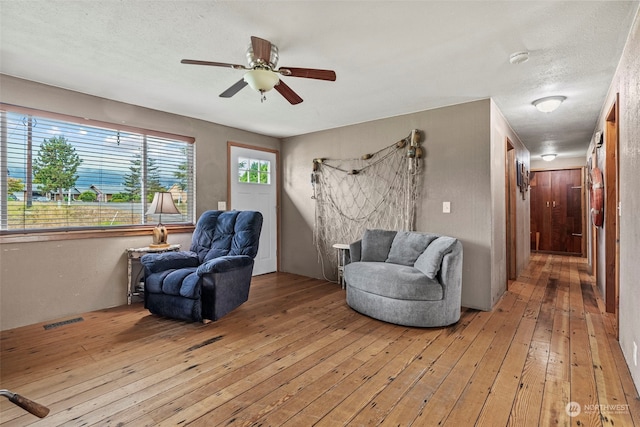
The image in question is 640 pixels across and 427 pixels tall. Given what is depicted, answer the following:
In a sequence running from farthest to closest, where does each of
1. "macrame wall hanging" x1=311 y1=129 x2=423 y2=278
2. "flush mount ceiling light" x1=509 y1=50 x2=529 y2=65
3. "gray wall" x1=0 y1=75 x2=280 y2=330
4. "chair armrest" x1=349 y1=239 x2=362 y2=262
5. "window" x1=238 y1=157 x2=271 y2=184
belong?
"window" x1=238 y1=157 x2=271 y2=184 < "macrame wall hanging" x1=311 y1=129 x2=423 y2=278 < "chair armrest" x1=349 y1=239 x2=362 y2=262 < "gray wall" x1=0 y1=75 x2=280 y2=330 < "flush mount ceiling light" x1=509 y1=50 x2=529 y2=65

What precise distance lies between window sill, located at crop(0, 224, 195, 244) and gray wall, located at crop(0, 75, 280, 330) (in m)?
0.05

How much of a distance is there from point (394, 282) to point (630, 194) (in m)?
1.84

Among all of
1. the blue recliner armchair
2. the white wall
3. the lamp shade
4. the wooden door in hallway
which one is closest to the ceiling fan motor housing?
the blue recliner armchair

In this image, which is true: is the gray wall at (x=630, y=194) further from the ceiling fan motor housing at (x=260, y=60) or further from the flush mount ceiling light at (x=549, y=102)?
the ceiling fan motor housing at (x=260, y=60)

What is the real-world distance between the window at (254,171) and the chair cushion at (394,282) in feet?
7.88

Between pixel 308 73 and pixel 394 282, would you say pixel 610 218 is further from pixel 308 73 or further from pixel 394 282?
pixel 308 73

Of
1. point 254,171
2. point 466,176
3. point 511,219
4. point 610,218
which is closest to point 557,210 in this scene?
point 511,219

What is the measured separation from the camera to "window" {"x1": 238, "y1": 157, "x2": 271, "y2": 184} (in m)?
4.96

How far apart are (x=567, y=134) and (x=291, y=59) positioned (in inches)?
195

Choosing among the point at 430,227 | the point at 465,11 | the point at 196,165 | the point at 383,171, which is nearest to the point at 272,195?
the point at 196,165

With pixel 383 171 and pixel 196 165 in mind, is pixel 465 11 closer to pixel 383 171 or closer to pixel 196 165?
pixel 383 171

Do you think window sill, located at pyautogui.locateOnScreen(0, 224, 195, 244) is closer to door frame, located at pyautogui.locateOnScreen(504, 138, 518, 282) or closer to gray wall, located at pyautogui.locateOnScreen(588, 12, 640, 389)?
gray wall, located at pyautogui.locateOnScreen(588, 12, 640, 389)

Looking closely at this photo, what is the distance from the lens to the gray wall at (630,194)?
6.51ft

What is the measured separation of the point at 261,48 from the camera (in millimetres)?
2172
